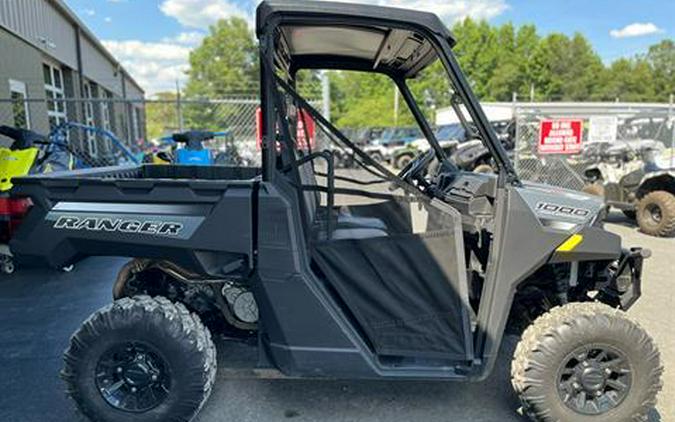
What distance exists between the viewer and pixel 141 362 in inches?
107

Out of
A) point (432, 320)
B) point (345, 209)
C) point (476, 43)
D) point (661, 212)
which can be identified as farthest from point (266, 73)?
point (476, 43)

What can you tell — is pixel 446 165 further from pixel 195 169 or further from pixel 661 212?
pixel 661 212

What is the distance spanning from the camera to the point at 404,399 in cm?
309

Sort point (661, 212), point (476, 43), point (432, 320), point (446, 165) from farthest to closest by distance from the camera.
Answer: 1. point (476, 43)
2. point (661, 212)
3. point (446, 165)
4. point (432, 320)

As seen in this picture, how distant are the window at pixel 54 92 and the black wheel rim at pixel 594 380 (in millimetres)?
13418

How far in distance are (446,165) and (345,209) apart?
0.95 metres

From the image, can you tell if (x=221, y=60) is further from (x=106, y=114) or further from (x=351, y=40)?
(x=351, y=40)

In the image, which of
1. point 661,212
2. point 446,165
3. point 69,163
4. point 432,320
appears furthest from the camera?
point 661,212

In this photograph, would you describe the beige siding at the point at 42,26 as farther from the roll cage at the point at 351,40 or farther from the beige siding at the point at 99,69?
the roll cage at the point at 351,40

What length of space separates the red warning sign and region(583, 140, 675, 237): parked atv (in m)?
0.51

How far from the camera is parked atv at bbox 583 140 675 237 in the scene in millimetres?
7707

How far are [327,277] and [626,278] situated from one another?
1.82 m

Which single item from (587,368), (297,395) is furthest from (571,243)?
(297,395)

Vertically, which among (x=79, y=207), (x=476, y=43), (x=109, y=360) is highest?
(x=476, y=43)
